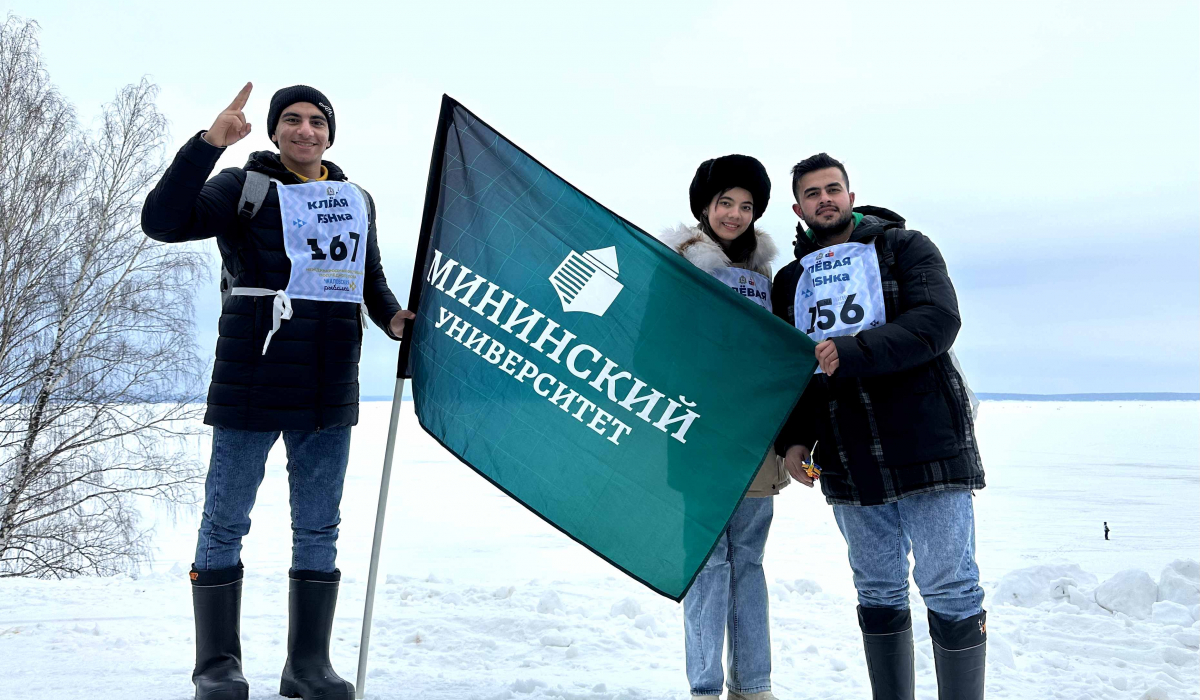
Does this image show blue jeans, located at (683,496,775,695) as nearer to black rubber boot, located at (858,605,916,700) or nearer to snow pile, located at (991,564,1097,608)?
black rubber boot, located at (858,605,916,700)

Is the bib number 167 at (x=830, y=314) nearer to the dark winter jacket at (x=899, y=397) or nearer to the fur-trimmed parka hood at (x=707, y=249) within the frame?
the dark winter jacket at (x=899, y=397)

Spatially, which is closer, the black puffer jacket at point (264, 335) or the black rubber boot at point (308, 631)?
the black puffer jacket at point (264, 335)

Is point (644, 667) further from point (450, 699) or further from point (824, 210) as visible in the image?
point (824, 210)

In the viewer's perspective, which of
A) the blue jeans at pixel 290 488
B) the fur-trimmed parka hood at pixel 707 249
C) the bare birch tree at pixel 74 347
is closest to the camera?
the blue jeans at pixel 290 488

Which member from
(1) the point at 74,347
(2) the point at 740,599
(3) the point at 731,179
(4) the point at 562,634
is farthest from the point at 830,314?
(1) the point at 74,347

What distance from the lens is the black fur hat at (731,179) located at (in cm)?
308

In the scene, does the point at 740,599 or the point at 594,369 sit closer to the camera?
the point at 594,369

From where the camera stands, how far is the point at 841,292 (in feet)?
8.73

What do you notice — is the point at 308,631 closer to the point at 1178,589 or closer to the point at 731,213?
the point at 731,213

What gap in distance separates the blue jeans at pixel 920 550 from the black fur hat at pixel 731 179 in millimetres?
1311

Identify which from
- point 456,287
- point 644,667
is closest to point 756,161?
point 456,287

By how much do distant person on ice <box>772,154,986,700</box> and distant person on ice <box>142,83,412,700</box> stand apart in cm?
163

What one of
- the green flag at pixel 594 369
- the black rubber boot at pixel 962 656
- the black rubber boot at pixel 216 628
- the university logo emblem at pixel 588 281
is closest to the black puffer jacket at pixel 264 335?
the green flag at pixel 594 369

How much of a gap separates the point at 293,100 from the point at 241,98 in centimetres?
27
